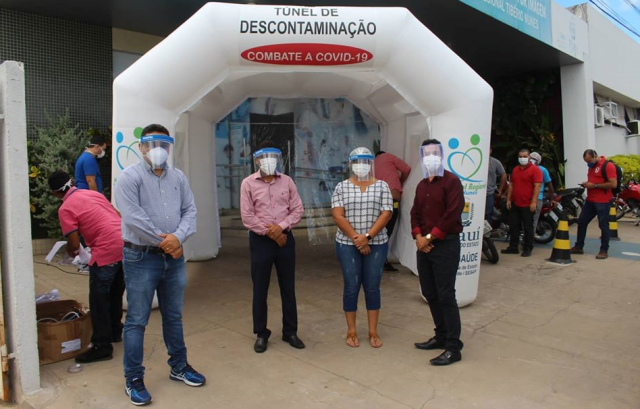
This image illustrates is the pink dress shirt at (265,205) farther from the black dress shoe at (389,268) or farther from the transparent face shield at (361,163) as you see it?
the black dress shoe at (389,268)

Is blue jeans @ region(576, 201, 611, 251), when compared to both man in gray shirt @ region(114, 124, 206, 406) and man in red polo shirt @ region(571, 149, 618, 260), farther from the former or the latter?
man in gray shirt @ region(114, 124, 206, 406)

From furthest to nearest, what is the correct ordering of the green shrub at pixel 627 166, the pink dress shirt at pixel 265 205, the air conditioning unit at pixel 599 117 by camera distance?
the green shrub at pixel 627 166 < the air conditioning unit at pixel 599 117 < the pink dress shirt at pixel 265 205

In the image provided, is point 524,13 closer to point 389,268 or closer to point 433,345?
point 389,268

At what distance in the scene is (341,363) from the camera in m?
3.93

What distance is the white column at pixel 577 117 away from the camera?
13.0 meters

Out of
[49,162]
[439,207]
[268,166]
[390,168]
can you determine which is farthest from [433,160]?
[49,162]

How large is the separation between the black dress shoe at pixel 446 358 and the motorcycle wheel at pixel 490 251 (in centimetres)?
394

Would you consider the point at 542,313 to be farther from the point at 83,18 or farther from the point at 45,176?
the point at 83,18

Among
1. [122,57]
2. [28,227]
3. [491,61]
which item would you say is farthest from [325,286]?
[491,61]

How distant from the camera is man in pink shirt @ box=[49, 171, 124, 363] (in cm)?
391

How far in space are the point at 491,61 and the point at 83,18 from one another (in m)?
9.97

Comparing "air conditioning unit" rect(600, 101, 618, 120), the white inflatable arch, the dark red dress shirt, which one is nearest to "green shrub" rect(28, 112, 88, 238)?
the white inflatable arch

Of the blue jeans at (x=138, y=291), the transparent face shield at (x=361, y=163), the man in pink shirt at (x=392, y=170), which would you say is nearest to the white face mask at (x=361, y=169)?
the transparent face shield at (x=361, y=163)

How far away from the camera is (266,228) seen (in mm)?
4086
